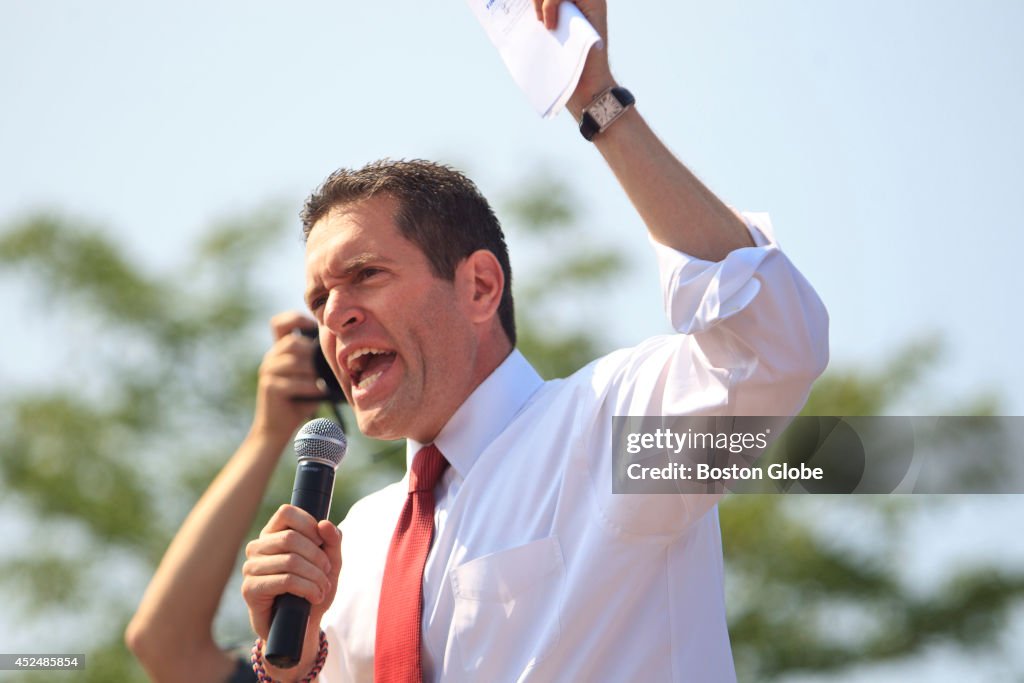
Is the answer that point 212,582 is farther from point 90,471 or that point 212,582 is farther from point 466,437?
point 90,471

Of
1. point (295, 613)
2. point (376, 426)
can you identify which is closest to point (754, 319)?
point (295, 613)

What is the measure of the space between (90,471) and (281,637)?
33.9 feet

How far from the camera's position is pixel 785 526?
13164mm

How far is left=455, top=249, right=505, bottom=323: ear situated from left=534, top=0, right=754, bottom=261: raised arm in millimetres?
1047

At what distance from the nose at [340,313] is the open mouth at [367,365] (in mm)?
79

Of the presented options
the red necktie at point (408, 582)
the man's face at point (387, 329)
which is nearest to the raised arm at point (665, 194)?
the man's face at point (387, 329)

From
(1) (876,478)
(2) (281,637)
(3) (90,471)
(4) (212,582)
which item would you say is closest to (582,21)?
(2) (281,637)

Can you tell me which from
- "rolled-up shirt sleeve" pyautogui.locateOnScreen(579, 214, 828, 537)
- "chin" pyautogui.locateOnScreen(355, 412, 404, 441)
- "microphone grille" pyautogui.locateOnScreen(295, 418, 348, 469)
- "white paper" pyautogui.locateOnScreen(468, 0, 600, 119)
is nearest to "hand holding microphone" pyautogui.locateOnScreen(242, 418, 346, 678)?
"microphone grille" pyautogui.locateOnScreen(295, 418, 348, 469)

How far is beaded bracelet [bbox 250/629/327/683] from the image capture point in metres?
3.16

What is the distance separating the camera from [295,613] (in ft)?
9.21

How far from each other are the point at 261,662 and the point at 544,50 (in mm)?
1598

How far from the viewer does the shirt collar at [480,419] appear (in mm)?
3492

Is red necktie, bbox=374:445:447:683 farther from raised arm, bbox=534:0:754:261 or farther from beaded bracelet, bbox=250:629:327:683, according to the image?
raised arm, bbox=534:0:754:261

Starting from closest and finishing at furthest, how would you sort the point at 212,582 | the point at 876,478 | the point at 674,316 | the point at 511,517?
1. the point at 674,316
2. the point at 511,517
3. the point at 212,582
4. the point at 876,478
